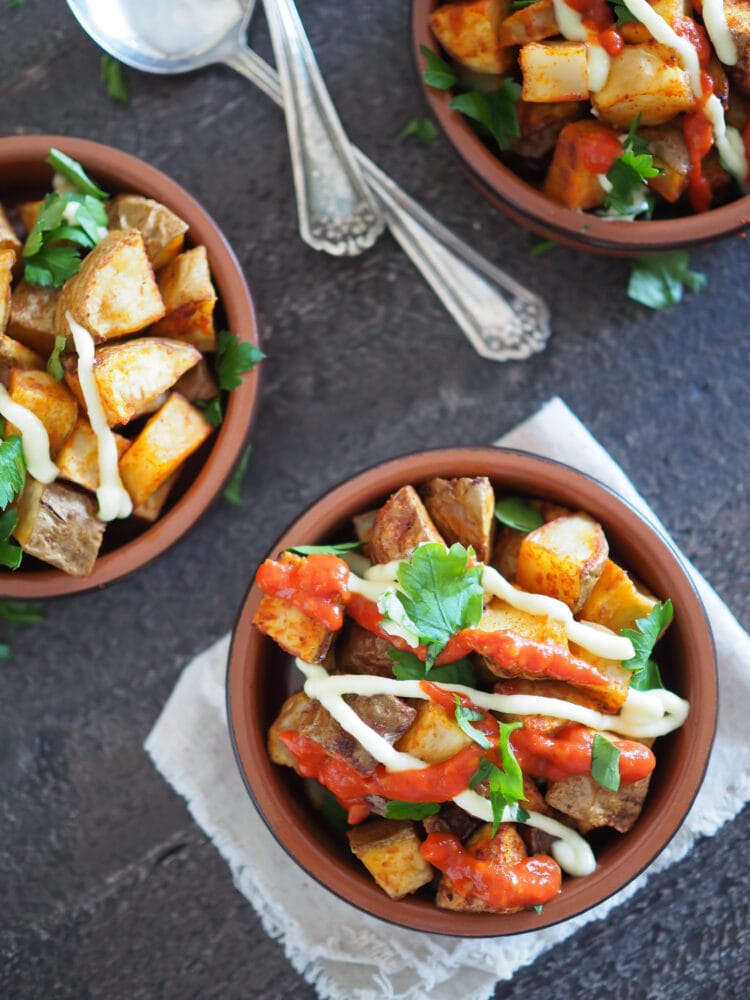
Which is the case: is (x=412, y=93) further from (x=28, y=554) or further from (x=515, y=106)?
(x=28, y=554)

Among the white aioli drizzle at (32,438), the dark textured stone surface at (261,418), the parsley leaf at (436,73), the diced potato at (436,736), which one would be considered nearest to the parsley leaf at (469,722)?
the diced potato at (436,736)

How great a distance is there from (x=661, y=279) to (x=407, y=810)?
1.42 meters

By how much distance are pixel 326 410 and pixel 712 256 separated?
3.39 ft

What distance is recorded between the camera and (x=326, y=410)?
251cm

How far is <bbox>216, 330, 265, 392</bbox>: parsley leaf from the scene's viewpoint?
6.99 feet

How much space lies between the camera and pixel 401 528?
195cm

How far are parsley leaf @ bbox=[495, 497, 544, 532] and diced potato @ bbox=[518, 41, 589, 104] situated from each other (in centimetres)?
82

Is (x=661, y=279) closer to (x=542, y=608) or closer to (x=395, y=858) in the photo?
(x=542, y=608)

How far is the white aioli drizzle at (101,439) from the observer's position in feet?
6.44

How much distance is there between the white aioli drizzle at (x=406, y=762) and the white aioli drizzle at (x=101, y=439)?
507 mm

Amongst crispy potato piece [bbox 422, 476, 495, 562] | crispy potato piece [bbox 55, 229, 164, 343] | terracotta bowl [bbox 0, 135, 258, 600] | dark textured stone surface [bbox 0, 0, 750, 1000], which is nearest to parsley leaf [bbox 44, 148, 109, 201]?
terracotta bowl [bbox 0, 135, 258, 600]

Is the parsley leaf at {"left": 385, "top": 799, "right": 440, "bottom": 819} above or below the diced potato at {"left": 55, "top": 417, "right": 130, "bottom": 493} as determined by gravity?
below

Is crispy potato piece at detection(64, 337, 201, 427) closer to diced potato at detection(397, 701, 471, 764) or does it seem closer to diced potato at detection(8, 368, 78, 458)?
diced potato at detection(8, 368, 78, 458)

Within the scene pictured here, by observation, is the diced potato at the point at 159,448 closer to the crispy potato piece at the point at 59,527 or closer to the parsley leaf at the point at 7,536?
the crispy potato piece at the point at 59,527
